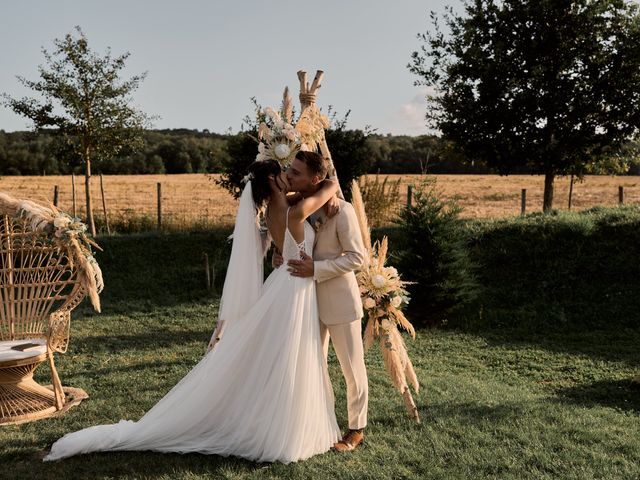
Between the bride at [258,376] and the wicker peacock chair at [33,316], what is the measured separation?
1.52 metres

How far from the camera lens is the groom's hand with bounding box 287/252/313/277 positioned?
4.75 m

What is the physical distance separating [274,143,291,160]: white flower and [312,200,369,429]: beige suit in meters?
0.57

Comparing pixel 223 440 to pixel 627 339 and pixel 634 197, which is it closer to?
pixel 627 339

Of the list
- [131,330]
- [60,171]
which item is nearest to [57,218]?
[131,330]

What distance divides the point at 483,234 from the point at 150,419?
1063 cm

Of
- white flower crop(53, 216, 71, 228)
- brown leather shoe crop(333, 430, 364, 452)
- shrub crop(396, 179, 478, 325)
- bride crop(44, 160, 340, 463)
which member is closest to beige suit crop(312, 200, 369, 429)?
bride crop(44, 160, 340, 463)

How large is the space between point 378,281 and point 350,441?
1346 millimetres

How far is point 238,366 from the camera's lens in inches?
189

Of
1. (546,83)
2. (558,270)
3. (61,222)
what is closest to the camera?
(61,222)

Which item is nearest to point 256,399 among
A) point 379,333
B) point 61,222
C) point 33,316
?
point 379,333

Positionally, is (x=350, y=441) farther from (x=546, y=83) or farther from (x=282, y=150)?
(x=546, y=83)

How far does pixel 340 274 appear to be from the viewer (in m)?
4.79

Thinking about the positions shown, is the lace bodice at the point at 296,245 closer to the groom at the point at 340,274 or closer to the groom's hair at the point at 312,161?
the groom at the point at 340,274

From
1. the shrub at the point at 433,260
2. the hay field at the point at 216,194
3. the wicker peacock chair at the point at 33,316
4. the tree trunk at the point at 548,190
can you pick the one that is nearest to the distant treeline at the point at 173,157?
the hay field at the point at 216,194
